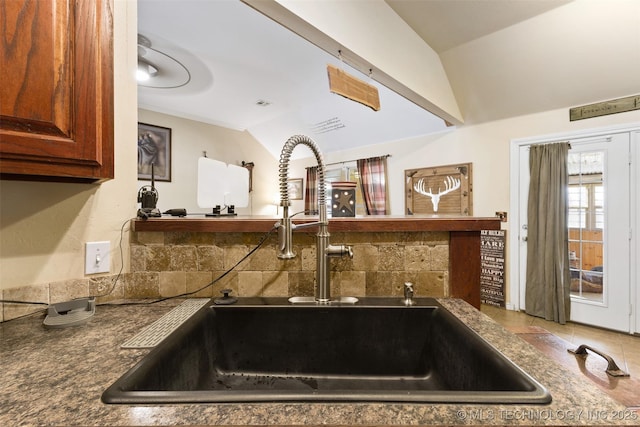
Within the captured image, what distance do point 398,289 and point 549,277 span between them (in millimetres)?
3202

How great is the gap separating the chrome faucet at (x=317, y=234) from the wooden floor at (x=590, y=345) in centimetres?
77

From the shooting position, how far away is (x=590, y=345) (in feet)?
8.78

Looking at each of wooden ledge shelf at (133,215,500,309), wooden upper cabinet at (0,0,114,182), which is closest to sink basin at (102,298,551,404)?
wooden ledge shelf at (133,215,500,309)

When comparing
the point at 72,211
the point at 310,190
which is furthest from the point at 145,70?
the point at 310,190

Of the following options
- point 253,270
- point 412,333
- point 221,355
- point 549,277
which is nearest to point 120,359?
point 221,355

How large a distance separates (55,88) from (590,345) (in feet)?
13.6

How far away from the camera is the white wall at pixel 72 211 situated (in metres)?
0.83

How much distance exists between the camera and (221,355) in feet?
2.93

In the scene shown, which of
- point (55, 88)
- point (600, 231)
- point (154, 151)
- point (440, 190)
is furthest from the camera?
point (154, 151)

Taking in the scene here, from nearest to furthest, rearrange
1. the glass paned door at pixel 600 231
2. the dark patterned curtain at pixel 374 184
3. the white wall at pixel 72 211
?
the white wall at pixel 72 211
the glass paned door at pixel 600 231
the dark patterned curtain at pixel 374 184

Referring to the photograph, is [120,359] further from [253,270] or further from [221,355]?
[253,270]

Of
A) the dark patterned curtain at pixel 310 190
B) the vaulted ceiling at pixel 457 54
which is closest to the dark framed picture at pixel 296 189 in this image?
the dark patterned curtain at pixel 310 190

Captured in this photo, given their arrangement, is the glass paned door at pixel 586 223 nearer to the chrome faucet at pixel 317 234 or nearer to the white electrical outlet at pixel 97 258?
the chrome faucet at pixel 317 234

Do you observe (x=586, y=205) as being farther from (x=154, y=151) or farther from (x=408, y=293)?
(x=154, y=151)
